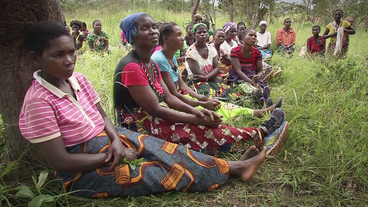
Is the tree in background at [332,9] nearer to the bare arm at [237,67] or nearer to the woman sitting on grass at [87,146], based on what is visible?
the bare arm at [237,67]

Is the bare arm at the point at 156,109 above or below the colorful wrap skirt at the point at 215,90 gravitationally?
above

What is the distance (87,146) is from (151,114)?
0.61m

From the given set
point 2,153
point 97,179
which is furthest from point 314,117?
point 2,153

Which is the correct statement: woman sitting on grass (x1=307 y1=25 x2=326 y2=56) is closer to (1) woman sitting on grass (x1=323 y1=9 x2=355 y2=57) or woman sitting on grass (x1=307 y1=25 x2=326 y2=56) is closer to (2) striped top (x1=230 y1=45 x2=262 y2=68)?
(1) woman sitting on grass (x1=323 y1=9 x2=355 y2=57)

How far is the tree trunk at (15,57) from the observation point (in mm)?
1582

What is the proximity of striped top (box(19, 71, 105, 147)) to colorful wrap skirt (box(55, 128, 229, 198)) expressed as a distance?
0.08 m

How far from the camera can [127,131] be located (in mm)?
1833

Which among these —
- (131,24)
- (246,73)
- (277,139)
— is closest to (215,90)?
(246,73)

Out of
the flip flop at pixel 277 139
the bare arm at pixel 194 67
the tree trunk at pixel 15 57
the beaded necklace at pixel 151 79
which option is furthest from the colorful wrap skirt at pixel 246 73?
the tree trunk at pixel 15 57

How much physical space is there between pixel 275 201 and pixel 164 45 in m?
1.97

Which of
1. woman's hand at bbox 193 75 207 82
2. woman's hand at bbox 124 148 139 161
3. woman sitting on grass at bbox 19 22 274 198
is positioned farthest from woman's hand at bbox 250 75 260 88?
woman's hand at bbox 124 148 139 161

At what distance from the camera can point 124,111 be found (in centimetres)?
210

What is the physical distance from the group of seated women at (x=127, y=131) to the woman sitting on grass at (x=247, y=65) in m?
1.25

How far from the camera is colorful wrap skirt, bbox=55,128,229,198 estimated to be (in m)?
1.55
